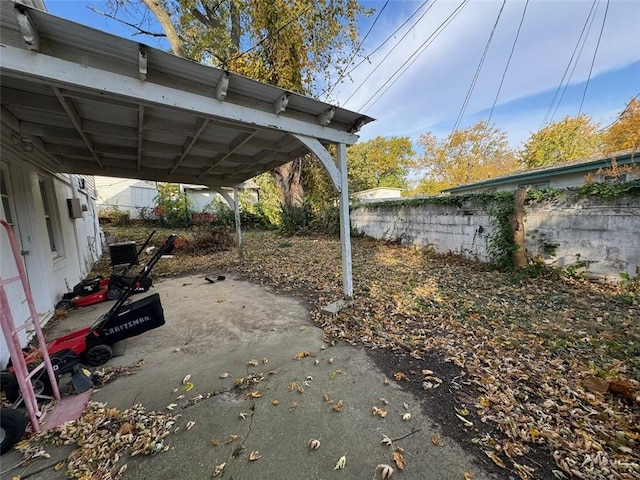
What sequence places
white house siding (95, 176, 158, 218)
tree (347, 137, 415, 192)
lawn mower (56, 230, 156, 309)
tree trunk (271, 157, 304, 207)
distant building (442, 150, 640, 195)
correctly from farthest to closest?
tree (347, 137, 415, 192)
white house siding (95, 176, 158, 218)
tree trunk (271, 157, 304, 207)
distant building (442, 150, 640, 195)
lawn mower (56, 230, 156, 309)

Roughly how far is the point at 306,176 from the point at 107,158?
8.42m

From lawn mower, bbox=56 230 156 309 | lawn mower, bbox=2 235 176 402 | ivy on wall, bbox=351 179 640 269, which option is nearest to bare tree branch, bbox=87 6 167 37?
lawn mower, bbox=56 230 156 309

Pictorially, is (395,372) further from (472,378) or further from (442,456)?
(442,456)

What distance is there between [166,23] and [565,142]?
75.8ft

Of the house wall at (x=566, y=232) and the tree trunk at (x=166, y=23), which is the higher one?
the tree trunk at (x=166, y=23)

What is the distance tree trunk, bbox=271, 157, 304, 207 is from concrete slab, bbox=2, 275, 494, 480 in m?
8.91

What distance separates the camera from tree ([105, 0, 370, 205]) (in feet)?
25.0

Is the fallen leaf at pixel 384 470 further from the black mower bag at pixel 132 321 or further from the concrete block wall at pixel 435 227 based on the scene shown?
the concrete block wall at pixel 435 227

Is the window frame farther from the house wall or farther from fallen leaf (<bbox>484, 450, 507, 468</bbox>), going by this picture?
the house wall

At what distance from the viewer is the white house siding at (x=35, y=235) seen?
2827 millimetres

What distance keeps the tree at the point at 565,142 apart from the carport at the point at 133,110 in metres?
19.3

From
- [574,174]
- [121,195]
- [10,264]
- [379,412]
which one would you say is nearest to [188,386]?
[379,412]

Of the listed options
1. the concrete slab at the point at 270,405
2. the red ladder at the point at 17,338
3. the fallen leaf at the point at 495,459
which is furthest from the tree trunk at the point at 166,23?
the fallen leaf at the point at 495,459

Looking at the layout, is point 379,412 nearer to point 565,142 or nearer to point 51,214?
point 51,214
